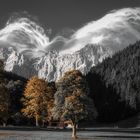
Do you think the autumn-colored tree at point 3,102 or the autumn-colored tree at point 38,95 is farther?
the autumn-colored tree at point 38,95

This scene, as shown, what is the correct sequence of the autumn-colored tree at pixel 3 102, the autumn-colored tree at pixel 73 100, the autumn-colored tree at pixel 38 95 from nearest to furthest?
1. the autumn-colored tree at pixel 3 102
2. the autumn-colored tree at pixel 73 100
3. the autumn-colored tree at pixel 38 95

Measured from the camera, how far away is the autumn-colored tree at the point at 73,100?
9225 cm

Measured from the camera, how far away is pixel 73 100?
92.3 metres

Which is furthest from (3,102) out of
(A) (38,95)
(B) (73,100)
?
(A) (38,95)

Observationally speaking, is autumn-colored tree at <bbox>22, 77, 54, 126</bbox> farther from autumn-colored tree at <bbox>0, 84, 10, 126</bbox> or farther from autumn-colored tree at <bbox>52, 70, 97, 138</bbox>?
autumn-colored tree at <bbox>0, 84, 10, 126</bbox>

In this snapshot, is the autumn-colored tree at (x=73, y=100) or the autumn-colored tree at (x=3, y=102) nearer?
the autumn-colored tree at (x=3, y=102)

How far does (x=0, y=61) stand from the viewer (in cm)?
7144

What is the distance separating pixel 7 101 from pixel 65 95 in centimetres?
2270

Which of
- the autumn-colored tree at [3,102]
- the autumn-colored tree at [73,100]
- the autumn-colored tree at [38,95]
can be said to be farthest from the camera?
the autumn-colored tree at [38,95]

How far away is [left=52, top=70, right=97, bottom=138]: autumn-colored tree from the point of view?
92.2 m

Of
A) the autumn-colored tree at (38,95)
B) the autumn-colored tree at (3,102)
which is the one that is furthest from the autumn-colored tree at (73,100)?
the autumn-colored tree at (38,95)

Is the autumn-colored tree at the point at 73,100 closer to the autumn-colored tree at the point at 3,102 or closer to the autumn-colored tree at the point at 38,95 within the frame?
the autumn-colored tree at the point at 3,102

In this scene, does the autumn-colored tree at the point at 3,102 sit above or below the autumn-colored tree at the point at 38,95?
below

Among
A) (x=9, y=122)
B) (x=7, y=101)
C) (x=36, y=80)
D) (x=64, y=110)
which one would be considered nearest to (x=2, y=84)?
(x=7, y=101)
